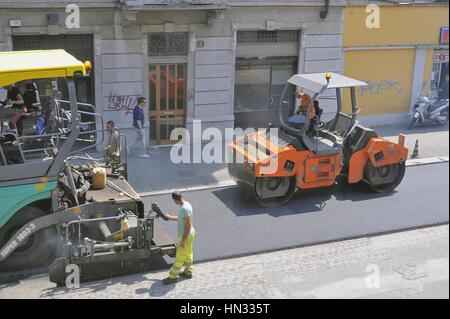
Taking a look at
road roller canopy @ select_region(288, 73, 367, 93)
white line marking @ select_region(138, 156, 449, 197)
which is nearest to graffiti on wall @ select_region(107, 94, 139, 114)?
white line marking @ select_region(138, 156, 449, 197)

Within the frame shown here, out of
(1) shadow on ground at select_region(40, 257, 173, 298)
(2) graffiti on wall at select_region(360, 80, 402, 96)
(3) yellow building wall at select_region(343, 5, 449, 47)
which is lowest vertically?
(1) shadow on ground at select_region(40, 257, 173, 298)

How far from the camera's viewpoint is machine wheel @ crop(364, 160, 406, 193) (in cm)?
1299

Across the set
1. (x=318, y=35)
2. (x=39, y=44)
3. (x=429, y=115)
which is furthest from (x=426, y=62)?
(x=39, y=44)

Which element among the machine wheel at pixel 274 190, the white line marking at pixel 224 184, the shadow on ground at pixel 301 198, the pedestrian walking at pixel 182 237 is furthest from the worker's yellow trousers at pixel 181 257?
the white line marking at pixel 224 184

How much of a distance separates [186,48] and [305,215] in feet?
21.5

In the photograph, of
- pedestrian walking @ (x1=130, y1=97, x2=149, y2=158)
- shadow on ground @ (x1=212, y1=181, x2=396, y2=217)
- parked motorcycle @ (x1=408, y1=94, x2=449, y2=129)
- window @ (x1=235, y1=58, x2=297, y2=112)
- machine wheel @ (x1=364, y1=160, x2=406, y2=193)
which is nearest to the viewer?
shadow on ground @ (x1=212, y1=181, x2=396, y2=217)

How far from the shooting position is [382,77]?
19.2 meters

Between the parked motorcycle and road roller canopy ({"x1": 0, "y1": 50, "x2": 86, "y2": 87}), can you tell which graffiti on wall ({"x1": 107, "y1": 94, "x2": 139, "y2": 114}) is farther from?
the parked motorcycle

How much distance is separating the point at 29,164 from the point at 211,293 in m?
3.24

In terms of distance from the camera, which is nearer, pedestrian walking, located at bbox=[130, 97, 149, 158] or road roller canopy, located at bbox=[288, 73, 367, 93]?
road roller canopy, located at bbox=[288, 73, 367, 93]

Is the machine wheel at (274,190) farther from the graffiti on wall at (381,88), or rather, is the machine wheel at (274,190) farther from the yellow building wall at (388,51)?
the graffiti on wall at (381,88)

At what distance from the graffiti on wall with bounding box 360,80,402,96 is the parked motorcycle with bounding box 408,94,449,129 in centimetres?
80

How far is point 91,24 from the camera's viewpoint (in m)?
14.9
